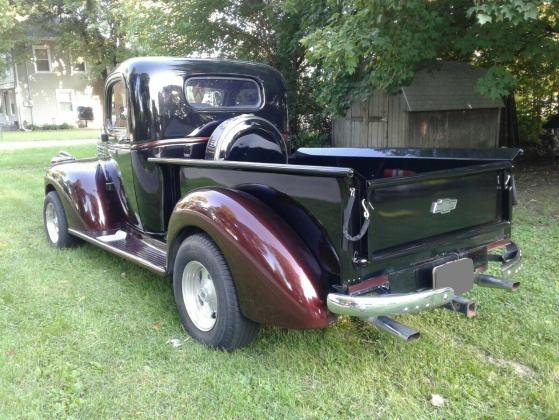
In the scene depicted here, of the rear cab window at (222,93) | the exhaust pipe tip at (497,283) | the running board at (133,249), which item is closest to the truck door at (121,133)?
the running board at (133,249)

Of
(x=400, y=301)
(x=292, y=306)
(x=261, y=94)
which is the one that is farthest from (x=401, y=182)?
(x=261, y=94)

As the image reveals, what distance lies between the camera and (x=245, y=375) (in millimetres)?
3066

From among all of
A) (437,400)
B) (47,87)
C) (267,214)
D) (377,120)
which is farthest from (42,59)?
(437,400)

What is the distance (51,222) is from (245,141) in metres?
2.89

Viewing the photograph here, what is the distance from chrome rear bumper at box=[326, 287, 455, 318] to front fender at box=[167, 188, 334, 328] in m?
0.14

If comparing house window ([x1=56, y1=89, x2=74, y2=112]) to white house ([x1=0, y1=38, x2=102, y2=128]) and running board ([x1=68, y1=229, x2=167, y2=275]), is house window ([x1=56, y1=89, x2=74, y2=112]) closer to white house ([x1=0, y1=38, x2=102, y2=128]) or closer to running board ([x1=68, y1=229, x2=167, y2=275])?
white house ([x1=0, y1=38, x2=102, y2=128])

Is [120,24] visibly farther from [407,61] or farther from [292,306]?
[292,306]

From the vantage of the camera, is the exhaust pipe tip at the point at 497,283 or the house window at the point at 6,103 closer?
the exhaust pipe tip at the point at 497,283

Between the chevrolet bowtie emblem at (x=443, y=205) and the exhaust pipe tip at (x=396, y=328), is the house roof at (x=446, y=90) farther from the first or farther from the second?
the exhaust pipe tip at (x=396, y=328)

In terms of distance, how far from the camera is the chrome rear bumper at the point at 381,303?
2627 millimetres

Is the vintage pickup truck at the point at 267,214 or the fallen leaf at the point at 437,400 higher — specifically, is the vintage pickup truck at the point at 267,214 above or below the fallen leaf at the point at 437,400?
above

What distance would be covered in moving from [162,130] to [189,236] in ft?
4.43

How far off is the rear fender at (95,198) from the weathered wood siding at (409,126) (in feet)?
23.2

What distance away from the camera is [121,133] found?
15.7 ft
